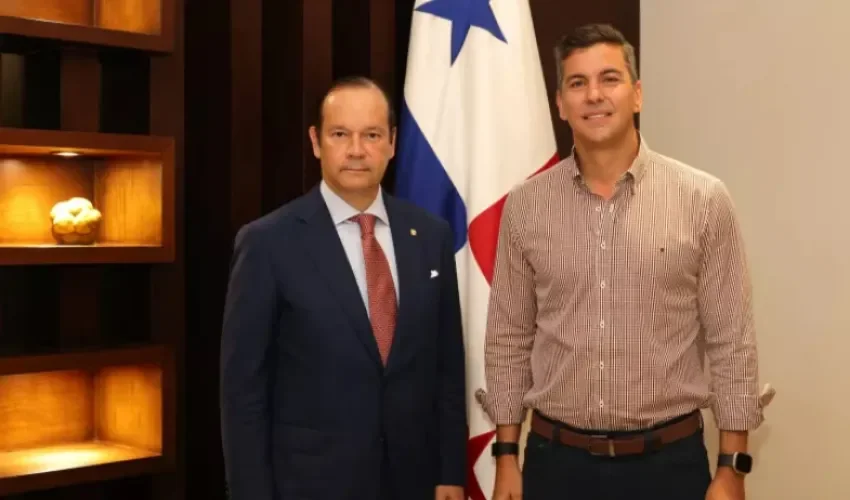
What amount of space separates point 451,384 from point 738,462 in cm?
66

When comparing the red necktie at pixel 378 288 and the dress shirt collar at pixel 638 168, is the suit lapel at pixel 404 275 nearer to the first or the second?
the red necktie at pixel 378 288

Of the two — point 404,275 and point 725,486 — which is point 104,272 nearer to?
point 404,275

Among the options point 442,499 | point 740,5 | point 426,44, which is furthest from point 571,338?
point 740,5

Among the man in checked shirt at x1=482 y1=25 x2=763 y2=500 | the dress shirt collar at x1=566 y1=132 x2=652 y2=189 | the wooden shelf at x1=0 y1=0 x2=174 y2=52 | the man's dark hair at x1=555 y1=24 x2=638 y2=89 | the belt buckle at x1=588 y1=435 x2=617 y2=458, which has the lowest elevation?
the belt buckle at x1=588 y1=435 x2=617 y2=458

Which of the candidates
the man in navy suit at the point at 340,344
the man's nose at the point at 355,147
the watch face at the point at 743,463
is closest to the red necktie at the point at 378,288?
the man in navy suit at the point at 340,344

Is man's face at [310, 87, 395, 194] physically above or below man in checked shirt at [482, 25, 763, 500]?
above

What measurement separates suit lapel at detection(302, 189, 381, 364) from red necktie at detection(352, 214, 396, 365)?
1.1 inches

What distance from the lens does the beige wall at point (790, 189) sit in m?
2.98

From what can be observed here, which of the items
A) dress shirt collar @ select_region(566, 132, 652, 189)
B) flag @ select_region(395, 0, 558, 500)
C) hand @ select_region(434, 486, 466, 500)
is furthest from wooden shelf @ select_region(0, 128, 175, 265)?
dress shirt collar @ select_region(566, 132, 652, 189)

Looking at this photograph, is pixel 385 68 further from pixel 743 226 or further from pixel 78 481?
pixel 78 481

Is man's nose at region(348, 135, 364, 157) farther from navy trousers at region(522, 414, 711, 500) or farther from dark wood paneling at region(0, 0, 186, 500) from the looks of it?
navy trousers at region(522, 414, 711, 500)

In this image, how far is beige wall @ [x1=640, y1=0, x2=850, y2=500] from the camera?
2.98 meters

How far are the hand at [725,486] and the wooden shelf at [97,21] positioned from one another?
1.65 metres

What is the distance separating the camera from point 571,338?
2141 millimetres
